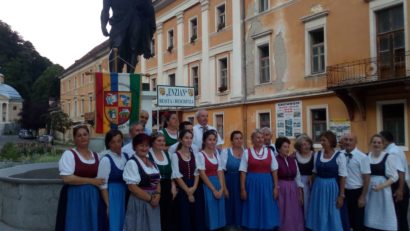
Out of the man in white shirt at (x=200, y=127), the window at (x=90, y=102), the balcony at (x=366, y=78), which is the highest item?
the window at (x=90, y=102)

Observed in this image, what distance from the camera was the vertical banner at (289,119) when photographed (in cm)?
1977

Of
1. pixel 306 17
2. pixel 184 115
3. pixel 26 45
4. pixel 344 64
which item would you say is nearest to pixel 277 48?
pixel 306 17

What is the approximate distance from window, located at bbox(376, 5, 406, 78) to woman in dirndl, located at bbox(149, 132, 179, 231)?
1189cm

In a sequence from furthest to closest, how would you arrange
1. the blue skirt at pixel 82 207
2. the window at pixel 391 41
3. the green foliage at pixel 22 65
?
the green foliage at pixel 22 65
the window at pixel 391 41
the blue skirt at pixel 82 207

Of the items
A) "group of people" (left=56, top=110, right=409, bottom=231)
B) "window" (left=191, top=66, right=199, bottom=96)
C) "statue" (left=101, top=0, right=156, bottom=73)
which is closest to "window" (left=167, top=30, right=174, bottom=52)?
"window" (left=191, top=66, right=199, bottom=96)

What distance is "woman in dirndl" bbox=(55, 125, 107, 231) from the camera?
463 cm

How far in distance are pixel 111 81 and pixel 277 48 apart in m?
14.6

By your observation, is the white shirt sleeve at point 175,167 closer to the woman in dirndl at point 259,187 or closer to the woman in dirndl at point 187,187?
Result: the woman in dirndl at point 187,187

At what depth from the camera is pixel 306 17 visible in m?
19.3

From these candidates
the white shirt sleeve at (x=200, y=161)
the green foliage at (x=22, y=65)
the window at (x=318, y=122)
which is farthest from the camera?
the green foliage at (x=22, y=65)

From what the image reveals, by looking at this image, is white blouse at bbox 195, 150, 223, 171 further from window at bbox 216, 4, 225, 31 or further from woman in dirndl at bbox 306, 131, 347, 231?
window at bbox 216, 4, 225, 31

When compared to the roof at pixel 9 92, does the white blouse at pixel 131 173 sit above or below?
below

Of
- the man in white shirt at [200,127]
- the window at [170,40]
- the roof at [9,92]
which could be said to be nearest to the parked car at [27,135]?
the roof at [9,92]

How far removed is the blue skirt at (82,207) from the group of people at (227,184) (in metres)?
0.01
